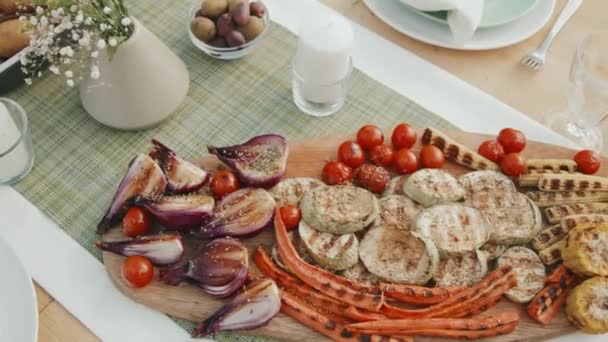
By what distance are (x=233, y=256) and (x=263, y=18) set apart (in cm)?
82

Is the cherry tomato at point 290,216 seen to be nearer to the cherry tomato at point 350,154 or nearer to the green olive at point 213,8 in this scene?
the cherry tomato at point 350,154

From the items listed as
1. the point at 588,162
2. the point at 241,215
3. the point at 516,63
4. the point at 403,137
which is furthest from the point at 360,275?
the point at 516,63

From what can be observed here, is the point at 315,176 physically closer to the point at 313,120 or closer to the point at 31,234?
the point at 313,120

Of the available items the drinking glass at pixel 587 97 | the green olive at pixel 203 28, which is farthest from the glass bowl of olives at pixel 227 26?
the drinking glass at pixel 587 97

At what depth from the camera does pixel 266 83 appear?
195 cm

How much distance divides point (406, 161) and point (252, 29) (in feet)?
2.04

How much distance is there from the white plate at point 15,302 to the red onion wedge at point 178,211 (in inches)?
11.7

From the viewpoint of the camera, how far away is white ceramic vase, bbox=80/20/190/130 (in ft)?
5.32

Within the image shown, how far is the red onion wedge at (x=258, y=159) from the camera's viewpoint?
1604 mm

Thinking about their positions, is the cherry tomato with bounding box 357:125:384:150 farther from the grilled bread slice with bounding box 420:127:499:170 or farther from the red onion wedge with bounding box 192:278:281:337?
the red onion wedge with bounding box 192:278:281:337

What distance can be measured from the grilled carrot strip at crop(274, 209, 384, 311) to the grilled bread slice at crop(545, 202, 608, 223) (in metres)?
0.49

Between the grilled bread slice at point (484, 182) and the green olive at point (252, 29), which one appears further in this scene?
the green olive at point (252, 29)

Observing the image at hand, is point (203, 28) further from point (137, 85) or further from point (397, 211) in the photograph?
point (397, 211)

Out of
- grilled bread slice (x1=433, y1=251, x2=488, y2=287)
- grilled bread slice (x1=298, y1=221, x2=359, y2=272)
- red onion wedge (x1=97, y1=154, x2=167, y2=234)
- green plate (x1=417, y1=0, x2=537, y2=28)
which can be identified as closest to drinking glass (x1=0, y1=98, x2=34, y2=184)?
red onion wedge (x1=97, y1=154, x2=167, y2=234)
